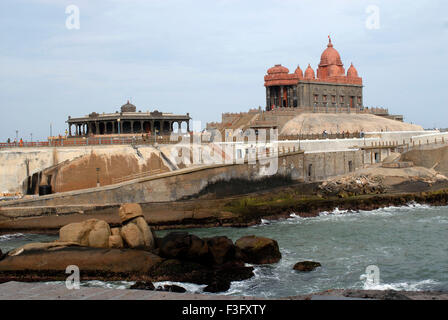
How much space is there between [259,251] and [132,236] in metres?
6.79

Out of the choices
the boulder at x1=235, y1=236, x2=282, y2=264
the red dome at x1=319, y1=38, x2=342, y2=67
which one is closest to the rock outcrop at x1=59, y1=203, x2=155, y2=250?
the boulder at x1=235, y1=236, x2=282, y2=264

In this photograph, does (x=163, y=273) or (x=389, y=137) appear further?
(x=389, y=137)

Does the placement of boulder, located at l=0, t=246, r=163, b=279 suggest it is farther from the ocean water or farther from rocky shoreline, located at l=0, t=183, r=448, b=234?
rocky shoreline, located at l=0, t=183, r=448, b=234

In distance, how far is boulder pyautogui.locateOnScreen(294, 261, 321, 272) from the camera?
2618 cm

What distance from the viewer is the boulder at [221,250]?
2648 cm

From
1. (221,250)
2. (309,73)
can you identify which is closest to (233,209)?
(221,250)

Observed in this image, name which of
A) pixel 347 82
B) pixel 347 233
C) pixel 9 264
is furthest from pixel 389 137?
pixel 9 264

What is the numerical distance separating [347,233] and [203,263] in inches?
509

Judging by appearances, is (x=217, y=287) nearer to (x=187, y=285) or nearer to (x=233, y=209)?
(x=187, y=285)

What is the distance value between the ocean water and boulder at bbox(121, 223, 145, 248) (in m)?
3.69

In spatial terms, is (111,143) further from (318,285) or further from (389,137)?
(389,137)

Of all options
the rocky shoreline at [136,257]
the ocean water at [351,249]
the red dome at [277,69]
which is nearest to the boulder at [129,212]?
the rocky shoreline at [136,257]

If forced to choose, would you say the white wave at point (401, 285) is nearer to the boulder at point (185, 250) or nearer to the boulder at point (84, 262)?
the boulder at point (185, 250)

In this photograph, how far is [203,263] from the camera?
2647cm
